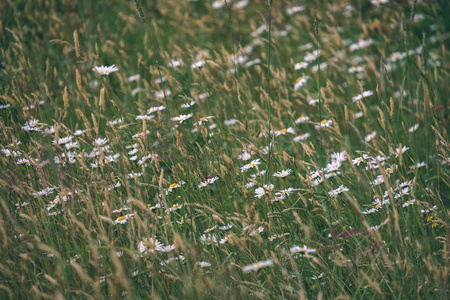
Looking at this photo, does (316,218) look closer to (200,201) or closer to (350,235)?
(350,235)

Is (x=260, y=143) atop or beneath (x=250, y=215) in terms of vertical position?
beneath

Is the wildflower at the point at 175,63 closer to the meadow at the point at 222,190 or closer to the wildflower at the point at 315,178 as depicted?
the meadow at the point at 222,190

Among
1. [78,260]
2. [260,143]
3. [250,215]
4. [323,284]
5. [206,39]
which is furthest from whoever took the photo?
[206,39]

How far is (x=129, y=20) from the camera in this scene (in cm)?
404

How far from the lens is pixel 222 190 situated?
1.77 meters

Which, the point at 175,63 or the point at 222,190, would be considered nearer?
the point at 222,190

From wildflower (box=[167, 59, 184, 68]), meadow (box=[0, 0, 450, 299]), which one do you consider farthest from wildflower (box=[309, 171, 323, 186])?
wildflower (box=[167, 59, 184, 68])

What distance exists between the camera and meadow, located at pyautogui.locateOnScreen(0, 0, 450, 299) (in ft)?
4.03

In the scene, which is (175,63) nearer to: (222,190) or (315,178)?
(222,190)

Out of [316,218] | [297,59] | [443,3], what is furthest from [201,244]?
[443,3]

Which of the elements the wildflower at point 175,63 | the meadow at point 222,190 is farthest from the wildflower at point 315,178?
the wildflower at point 175,63

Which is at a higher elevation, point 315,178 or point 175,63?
point 175,63

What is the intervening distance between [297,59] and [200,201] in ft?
7.16

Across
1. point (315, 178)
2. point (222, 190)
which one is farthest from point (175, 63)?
point (315, 178)
